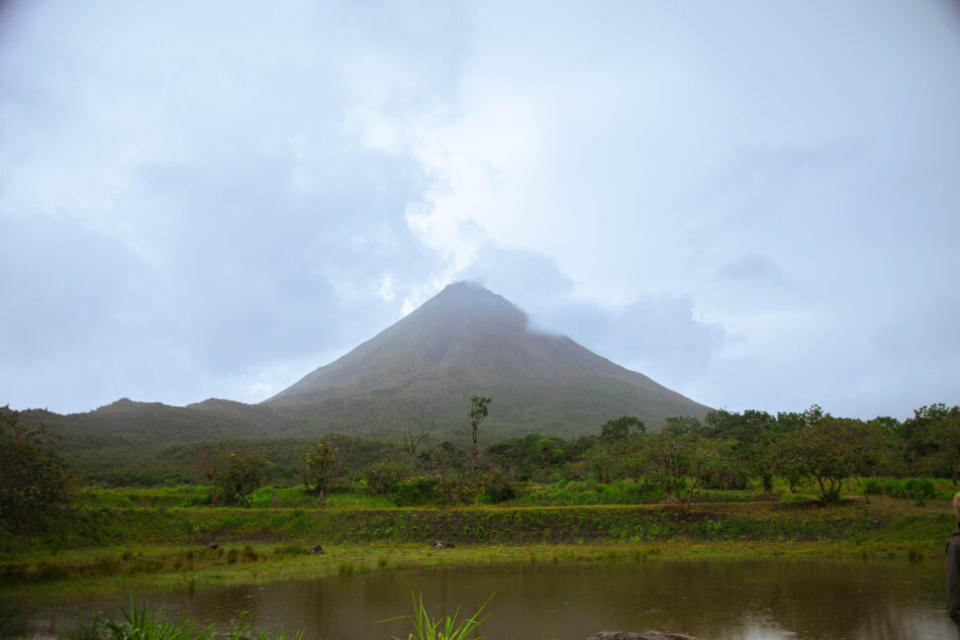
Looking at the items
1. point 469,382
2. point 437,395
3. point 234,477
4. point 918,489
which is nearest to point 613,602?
point 918,489

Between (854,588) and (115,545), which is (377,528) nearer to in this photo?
(115,545)

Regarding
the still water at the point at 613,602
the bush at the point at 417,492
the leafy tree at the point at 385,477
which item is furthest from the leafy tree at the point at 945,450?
the leafy tree at the point at 385,477

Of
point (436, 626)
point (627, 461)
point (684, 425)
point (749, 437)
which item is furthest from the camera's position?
point (684, 425)

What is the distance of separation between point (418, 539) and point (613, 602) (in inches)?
554

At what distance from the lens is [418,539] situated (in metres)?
24.7

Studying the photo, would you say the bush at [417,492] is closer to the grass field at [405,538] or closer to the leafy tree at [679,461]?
the grass field at [405,538]

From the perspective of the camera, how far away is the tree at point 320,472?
3139 cm

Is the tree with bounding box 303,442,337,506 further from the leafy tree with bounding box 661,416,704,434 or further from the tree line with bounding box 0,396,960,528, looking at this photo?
the leafy tree with bounding box 661,416,704,434

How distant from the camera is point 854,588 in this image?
13078 millimetres

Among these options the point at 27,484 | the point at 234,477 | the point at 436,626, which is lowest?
the point at 436,626

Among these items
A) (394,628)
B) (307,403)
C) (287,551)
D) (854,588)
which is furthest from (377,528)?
(307,403)

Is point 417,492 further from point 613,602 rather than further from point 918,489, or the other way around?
point 918,489

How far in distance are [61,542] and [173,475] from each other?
21.3 meters

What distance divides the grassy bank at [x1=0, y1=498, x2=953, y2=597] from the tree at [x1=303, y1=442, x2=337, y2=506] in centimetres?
350
